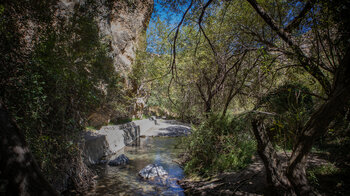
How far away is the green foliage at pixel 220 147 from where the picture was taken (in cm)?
571

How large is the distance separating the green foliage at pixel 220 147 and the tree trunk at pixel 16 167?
16.5 ft

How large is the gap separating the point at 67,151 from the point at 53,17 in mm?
3683

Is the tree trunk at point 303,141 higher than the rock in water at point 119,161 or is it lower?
higher

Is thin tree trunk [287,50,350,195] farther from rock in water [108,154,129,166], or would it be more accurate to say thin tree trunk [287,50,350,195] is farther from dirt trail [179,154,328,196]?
rock in water [108,154,129,166]

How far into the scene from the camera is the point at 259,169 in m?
4.83

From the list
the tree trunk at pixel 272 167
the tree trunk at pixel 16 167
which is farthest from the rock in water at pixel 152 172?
the tree trunk at pixel 16 167

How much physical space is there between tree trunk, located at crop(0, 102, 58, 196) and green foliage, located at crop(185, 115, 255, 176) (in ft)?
16.5

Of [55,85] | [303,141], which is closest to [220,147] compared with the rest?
[303,141]

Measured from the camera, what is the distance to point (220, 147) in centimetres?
617

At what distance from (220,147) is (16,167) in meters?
5.67

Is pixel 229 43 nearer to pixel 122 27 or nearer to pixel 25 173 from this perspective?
pixel 25 173

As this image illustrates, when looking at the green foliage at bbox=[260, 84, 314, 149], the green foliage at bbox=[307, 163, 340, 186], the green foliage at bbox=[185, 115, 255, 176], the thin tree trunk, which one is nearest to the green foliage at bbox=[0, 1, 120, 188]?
the green foliage at bbox=[185, 115, 255, 176]

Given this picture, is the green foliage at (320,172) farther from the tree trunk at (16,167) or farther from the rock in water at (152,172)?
the rock in water at (152,172)

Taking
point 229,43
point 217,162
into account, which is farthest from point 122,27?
point 217,162
